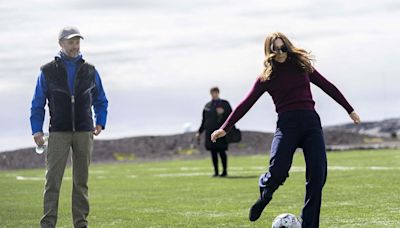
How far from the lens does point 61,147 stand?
11.2 m

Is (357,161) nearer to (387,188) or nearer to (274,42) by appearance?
(387,188)

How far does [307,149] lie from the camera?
10.3 m

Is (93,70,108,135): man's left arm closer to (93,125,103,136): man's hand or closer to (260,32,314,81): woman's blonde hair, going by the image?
(93,125,103,136): man's hand

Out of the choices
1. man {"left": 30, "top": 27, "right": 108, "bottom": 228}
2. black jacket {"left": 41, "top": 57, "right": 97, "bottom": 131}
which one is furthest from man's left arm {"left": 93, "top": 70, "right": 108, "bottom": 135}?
black jacket {"left": 41, "top": 57, "right": 97, "bottom": 131}

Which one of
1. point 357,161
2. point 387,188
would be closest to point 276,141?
point 387,188

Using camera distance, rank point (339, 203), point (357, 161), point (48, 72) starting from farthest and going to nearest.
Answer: point (357, 161) < point (339, 203) < point (48, 72)

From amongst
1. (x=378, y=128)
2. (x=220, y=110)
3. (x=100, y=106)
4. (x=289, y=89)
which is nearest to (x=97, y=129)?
(x=100, y=106)

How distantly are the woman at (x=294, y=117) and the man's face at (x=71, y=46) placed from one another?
2.06 meters

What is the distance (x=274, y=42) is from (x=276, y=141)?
3.37ft

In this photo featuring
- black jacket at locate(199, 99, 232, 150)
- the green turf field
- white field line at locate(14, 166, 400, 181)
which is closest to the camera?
the green turf field

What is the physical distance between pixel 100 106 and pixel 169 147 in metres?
28.4

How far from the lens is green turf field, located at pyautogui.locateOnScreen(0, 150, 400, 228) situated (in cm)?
1314

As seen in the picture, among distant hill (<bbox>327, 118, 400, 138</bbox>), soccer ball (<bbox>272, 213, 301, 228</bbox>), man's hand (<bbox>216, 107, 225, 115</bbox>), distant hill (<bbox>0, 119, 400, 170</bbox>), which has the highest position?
soccer ball (<bbox>272, 213, 301, 228</bbox>)

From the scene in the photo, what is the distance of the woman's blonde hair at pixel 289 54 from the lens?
407 inches
